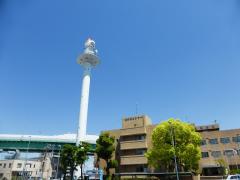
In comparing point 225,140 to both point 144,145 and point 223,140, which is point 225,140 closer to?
point 223,140

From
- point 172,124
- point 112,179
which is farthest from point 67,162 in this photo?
point 172,124

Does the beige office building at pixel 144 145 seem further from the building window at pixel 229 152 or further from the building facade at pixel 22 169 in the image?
the building facade at pixel 22 169

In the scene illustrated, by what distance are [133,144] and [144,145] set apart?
2.92 meters

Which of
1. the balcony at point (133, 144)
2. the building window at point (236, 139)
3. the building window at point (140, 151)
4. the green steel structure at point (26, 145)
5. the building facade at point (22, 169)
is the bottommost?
the building facade at point (22, 169)

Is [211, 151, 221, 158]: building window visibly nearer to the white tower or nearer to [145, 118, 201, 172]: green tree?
[145, 118, 201, 172]: green tree

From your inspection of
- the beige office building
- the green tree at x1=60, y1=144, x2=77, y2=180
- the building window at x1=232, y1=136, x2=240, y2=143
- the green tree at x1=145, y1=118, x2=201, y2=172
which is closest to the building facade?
the green tree at x1=60, y1=144, x2=77, y2=180

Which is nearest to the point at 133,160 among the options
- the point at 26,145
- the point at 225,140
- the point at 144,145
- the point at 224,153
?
the point at 144,145

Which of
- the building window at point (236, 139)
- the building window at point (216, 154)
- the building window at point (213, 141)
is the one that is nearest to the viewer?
the building window at point (236, 139)

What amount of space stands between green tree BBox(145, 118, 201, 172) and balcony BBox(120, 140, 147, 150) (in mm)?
8804

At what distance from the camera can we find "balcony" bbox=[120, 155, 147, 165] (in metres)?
52.7

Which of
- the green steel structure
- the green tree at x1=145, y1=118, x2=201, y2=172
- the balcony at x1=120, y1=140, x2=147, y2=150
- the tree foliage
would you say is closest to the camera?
the green tree at x1=145, y1=118, x2=201, y2=172

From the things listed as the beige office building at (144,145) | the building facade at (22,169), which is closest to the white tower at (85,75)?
the beige office building at (144,145)

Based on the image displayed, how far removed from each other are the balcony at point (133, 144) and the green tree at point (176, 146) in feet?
28.9

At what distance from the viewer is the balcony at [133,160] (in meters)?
52.7
